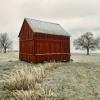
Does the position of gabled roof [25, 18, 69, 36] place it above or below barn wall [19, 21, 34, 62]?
above

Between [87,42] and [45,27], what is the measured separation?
4303cm

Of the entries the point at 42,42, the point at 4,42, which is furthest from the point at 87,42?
the point at 42,42

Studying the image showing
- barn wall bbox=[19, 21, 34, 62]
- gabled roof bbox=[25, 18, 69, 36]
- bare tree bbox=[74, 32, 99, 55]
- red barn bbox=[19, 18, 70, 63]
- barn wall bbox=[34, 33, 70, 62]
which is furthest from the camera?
bare tree bbox=[74, 32, 99, 55]

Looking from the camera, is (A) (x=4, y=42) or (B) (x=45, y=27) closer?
(B) (x=45, y=27)

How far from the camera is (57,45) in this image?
28844 mm

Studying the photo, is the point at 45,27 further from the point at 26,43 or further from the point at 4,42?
the point at 4,42

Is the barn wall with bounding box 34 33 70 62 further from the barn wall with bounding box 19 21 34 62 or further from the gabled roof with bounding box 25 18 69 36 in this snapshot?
the barn wall with bounding box 19 21 34 62

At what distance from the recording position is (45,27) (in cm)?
2942

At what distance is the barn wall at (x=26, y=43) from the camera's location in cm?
2672

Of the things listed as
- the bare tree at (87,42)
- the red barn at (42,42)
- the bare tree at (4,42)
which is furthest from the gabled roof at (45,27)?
the bare tree at (4,42)

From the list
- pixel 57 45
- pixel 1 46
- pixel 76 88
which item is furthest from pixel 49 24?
pixel 1 46

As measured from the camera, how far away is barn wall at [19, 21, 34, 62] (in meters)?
26.7

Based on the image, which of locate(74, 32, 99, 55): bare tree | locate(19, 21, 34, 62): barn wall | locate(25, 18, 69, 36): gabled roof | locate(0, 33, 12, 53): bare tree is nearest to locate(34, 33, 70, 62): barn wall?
locate(25, 18, 69, 36): gabled roof

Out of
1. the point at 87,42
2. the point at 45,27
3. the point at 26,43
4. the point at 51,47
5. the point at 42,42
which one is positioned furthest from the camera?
the point at 87,42
